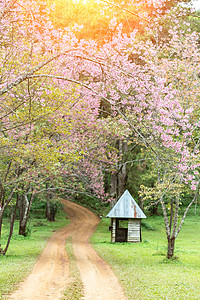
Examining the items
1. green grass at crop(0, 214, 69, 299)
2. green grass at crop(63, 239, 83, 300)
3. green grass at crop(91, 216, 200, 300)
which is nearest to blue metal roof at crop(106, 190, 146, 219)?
green grass at crop(91, 216, 200, 300)

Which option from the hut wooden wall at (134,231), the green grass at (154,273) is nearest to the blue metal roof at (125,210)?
the hut wooden wall at (134,231)

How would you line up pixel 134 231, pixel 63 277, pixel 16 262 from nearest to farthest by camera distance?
pixel 63 277, pixel 16 262, pixel 134 231

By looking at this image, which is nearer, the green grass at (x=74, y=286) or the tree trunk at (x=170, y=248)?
the green grass at (x=74, y=286)

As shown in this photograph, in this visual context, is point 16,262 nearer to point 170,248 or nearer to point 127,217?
point 170,248

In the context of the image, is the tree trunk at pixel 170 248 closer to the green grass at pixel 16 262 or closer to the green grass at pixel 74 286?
the green grass at pixel 74 286

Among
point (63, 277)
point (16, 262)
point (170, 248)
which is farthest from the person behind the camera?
point (170, 248)

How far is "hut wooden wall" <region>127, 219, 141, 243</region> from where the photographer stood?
90.4ft

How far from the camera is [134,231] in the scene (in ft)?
90.9

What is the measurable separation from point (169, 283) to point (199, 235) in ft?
77.4

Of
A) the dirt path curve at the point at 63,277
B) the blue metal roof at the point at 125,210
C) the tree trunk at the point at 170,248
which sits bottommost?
the dirt path curve at the point at 63,277

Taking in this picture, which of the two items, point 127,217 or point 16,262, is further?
point 127,217

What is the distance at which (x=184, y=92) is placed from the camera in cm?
1727

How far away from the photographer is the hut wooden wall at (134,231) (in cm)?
2755

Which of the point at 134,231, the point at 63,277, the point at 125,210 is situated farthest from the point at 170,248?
the point at 134,231
